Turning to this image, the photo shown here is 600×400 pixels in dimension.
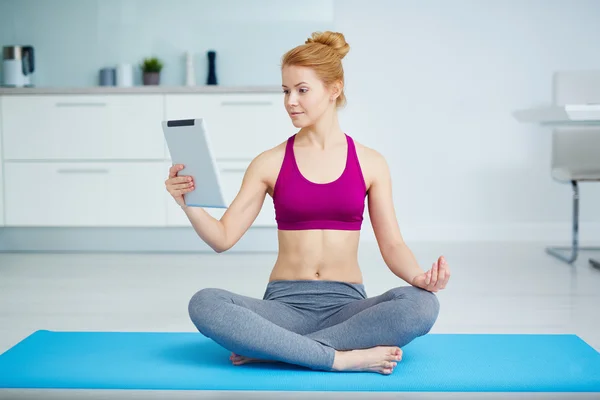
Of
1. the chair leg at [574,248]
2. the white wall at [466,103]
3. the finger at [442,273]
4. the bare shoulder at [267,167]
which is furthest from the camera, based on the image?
the white wall at [466,103]

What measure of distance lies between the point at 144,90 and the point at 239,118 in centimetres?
57

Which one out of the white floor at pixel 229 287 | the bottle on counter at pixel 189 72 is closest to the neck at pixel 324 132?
the white floor at pixel 229 287

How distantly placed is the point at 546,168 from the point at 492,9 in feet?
3.63

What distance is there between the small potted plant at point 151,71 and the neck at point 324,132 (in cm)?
298

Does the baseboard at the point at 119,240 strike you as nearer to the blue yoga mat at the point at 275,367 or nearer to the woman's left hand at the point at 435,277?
the blue yoga mat at the point at 275,367

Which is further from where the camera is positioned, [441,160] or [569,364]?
[441,160]

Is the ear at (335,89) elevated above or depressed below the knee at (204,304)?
above

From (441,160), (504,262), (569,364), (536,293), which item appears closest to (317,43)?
(569,364)

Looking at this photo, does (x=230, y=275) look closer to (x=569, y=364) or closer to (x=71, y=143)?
(x=71, y=143)

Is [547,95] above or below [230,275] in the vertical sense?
above

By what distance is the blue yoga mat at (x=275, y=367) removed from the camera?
69.3 inches

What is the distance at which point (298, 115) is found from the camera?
2.05 m

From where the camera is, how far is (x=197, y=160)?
1912 mm

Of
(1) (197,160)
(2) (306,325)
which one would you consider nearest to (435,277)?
(2) (306,325)
